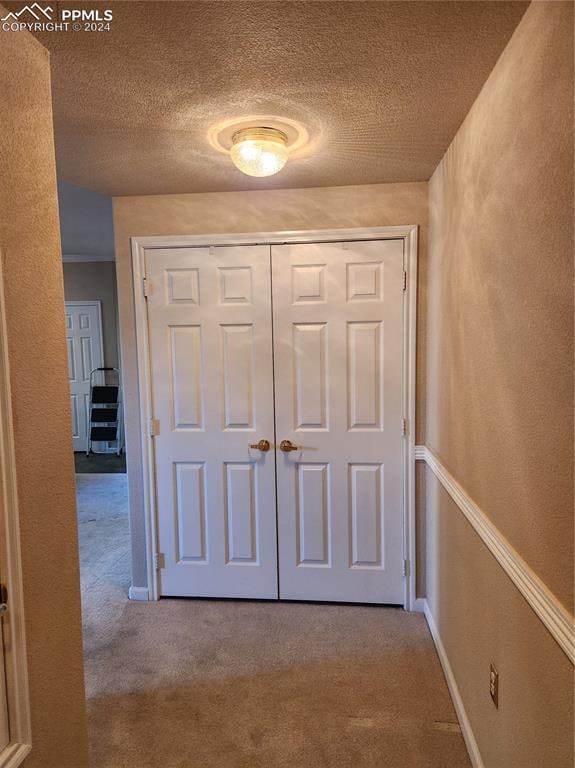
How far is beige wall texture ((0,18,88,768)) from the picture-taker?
115 cm

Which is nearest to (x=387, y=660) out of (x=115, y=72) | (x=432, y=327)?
(x=432, y=327)

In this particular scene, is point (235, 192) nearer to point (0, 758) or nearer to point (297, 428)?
point (297, 428)

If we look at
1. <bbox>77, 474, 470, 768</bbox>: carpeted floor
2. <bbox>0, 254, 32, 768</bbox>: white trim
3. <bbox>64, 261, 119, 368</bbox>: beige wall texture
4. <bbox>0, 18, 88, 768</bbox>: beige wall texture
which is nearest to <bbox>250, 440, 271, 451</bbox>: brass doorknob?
<bbox>77, 474, 470, 768</bbox>: carpeted floor

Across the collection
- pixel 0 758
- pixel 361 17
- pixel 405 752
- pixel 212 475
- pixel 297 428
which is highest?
pixel 361 17

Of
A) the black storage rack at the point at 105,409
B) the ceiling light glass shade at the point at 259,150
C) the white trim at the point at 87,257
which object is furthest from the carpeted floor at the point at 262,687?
the white trim at the point at 87,257

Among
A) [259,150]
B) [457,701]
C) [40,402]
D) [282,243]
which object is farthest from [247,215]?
[457,701]

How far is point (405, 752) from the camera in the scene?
5.71 feet

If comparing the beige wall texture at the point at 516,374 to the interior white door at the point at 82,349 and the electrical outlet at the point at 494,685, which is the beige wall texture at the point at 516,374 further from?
the interior white door at the point at 82,349

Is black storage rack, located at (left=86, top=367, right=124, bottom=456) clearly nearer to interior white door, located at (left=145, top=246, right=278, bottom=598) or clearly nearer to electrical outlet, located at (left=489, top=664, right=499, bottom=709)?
interior white door, located at (left=145, top=246, right=278, bottom=598)

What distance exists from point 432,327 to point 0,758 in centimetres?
220

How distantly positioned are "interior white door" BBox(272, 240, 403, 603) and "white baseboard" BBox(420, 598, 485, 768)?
0.34 metres

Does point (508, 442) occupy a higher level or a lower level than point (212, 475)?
higher

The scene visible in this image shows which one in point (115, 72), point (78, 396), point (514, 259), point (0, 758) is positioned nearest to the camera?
point (0, 758)

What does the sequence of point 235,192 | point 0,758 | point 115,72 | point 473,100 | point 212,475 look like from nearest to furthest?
point 0,758 < point 115,72 < point 473,100 < point 235,192 < point 212,475
